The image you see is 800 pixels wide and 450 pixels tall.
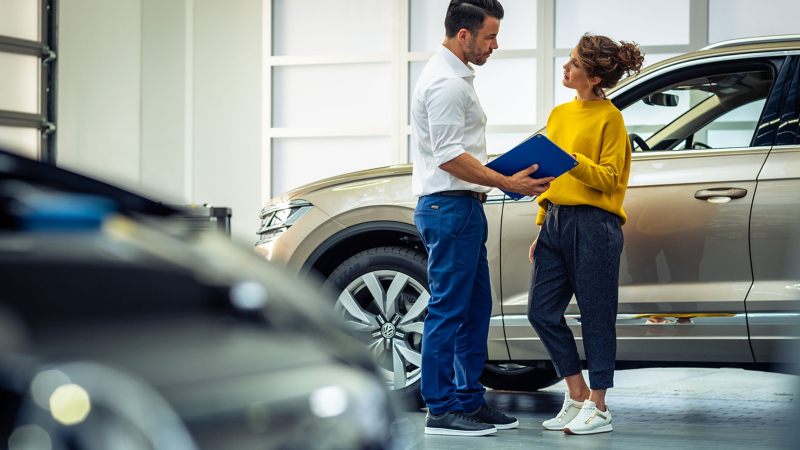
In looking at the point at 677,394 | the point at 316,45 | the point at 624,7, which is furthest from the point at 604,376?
the point at 316,45

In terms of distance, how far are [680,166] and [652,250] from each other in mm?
375

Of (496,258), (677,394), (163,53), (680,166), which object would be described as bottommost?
(677,394)

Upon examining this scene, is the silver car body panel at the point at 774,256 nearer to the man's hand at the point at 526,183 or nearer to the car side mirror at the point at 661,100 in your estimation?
the car side mirror at the point at 661,100

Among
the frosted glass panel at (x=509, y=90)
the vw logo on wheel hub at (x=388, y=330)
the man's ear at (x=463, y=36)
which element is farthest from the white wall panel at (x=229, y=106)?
the man's ear at (x=463, y=36)

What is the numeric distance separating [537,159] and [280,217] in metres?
1.62

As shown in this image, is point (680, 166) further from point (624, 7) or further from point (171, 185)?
point (171, 185)

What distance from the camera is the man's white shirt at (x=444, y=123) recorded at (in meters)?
3.24

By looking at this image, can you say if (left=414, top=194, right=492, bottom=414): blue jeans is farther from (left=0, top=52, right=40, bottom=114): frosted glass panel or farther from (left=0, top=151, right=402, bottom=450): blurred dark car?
(left=0, top=52, right=40, bottom=114): frosted glass panel

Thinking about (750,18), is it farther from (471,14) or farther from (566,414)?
(566,414)

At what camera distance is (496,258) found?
3760 millimetres

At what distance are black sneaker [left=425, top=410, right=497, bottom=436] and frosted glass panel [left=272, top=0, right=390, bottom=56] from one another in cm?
610

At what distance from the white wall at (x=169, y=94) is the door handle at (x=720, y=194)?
21.0 feet

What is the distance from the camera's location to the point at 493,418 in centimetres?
355

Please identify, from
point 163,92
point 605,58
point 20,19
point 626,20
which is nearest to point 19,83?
point 20,19
